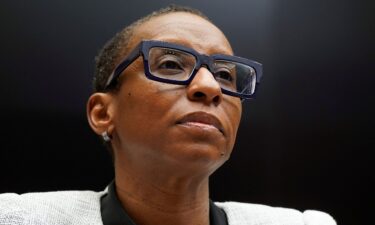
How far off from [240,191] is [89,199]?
48 cm

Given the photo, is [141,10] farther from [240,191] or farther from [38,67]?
[240,191]

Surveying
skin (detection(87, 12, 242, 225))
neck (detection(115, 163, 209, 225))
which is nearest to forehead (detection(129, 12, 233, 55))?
skin (detection(87, 12, 242, 225))

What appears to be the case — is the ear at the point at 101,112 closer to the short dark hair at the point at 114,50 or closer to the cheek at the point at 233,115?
the short dark hair at the point at 114,50

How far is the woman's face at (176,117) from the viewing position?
2.09 feet

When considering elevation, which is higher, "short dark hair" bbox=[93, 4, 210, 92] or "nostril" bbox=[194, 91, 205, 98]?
"short dark hair" bbox=[93, 4, 210, 92]

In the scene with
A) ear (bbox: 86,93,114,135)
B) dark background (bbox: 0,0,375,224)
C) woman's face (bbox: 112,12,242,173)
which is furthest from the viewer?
dark background (bbox: 0,0,375,224)

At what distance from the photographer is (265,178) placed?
1111 mm

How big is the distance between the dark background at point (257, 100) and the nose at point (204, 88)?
0.40m

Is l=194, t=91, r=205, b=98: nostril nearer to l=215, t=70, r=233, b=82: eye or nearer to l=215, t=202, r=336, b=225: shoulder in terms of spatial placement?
l=215, t=70, r=233, b=82: eye

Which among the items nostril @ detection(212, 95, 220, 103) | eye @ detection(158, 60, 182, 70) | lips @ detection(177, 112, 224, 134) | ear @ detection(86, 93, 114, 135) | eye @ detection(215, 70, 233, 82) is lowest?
ear @ detection(86, 93, 114, 135)

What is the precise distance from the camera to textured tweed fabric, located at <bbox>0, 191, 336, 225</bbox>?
661 millimetres

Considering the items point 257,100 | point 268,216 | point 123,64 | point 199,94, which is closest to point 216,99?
point 199,94

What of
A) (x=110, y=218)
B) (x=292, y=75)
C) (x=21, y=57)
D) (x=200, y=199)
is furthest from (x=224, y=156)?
(x=21, y=57)

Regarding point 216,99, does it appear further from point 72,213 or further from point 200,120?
point 72,213
